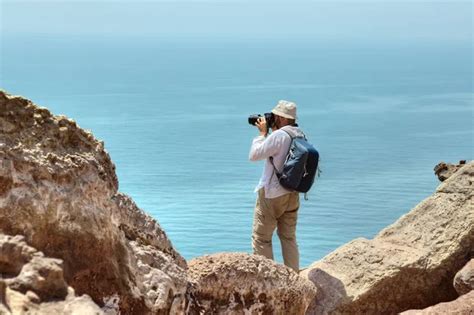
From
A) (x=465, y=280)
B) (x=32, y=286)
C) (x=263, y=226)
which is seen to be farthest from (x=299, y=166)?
(x=32, y=286)

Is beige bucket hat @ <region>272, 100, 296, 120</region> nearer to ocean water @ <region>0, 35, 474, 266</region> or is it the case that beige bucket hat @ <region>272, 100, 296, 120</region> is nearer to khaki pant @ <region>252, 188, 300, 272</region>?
khaki pant @ <region>252, 188, 300, 272</region>

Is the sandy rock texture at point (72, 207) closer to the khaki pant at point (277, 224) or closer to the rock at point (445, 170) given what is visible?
the khaki pant at point (277, 224)

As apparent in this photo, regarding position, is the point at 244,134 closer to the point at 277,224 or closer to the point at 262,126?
the point at 277,224

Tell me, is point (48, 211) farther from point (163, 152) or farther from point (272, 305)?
point (163, 152)

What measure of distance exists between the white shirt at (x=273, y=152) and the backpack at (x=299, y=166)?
0.04 m

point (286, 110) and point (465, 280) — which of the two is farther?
point (286, 110)

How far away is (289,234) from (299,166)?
79cm

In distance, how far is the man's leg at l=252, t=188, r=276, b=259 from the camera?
818 centimetres

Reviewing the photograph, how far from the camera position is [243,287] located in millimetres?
5434

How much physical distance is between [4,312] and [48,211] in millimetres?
838

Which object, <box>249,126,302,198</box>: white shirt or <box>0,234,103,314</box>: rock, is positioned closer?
<box>0,234,103,314</box>: rock

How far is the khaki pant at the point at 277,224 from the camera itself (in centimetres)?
815

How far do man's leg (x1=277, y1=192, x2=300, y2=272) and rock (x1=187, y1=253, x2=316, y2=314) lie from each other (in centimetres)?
244

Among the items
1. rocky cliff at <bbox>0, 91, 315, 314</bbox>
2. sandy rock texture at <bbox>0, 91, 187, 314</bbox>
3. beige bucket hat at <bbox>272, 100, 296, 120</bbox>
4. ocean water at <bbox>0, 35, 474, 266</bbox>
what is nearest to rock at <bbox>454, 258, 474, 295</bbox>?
beige bucket hat at <bbox>272, 100, 296, 120</bbox>
